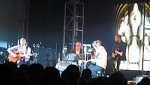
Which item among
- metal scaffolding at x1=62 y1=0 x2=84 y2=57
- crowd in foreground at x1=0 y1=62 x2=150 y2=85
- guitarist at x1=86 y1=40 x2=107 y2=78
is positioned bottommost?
guitarist at x1=86 y1=40 x2=107 y2=78

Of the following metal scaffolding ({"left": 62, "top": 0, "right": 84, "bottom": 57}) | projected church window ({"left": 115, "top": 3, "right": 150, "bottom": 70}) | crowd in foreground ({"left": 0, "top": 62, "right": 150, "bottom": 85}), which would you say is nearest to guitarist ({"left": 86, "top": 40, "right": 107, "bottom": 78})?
metal scaffolding ({"left": 62, "top": 0, "right": 84, "bottom": 57})

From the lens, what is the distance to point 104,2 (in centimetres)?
1396

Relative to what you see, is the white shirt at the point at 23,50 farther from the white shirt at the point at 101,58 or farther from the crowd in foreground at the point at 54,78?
the crowd in foreground at the point at 54,78

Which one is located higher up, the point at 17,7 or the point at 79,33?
the point at 17,7

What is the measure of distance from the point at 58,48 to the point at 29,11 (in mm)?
2300

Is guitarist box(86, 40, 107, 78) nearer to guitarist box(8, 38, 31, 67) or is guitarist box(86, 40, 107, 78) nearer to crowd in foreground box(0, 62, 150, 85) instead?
guitarist box(8, 38, 31, 67)

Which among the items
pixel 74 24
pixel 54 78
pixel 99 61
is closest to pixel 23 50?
pixel 74 24

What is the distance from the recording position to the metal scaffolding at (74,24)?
13.4 m

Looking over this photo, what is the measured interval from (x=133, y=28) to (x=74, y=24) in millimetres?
2476

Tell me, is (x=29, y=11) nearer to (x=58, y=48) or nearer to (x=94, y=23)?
(x=58, y=48)

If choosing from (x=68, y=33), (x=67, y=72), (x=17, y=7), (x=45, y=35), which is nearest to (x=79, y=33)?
(x=68, y=33)

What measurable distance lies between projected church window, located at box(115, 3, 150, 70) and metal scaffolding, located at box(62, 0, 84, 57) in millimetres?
1729

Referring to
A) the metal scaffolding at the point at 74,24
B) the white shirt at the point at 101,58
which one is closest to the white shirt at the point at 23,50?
the metal scaffolding at the point at 74,24

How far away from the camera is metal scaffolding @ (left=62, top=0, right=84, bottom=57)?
13.4 metres
